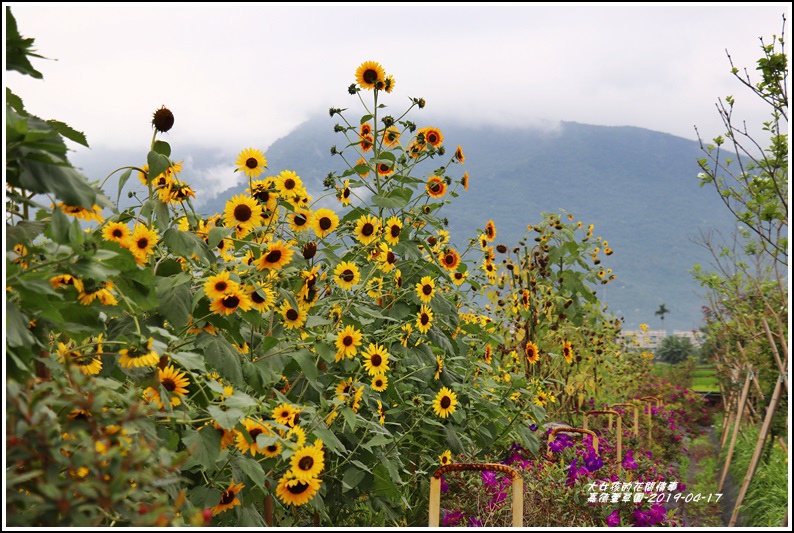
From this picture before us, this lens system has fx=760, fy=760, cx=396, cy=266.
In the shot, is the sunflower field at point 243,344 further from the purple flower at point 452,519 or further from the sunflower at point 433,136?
the purple flower at point 452,519

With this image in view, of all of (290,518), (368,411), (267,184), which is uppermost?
(267,184)

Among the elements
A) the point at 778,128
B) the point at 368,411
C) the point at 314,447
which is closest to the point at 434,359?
the point at 368,411

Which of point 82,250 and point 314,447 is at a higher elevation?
point 82,250

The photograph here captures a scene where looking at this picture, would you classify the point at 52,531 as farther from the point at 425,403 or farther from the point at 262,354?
the point at 425,403

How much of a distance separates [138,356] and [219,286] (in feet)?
1.32

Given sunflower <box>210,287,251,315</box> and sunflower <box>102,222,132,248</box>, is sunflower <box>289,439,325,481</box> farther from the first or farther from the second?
sunflower <box>102,222,132,248</box>

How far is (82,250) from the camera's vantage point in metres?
1.50

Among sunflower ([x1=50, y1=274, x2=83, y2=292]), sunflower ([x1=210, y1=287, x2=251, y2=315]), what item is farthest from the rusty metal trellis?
sunflower ([x1=50, y1=274, x2=83, y2=292])

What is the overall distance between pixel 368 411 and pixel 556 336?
3133 millimetres

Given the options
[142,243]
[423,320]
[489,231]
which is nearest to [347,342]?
[423,320]

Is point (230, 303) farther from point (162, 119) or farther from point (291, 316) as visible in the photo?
point (162, 119)

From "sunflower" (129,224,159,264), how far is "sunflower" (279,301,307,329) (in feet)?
1.73

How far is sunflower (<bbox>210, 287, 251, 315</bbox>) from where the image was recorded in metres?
2.08

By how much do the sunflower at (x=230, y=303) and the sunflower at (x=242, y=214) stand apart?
0.40m
